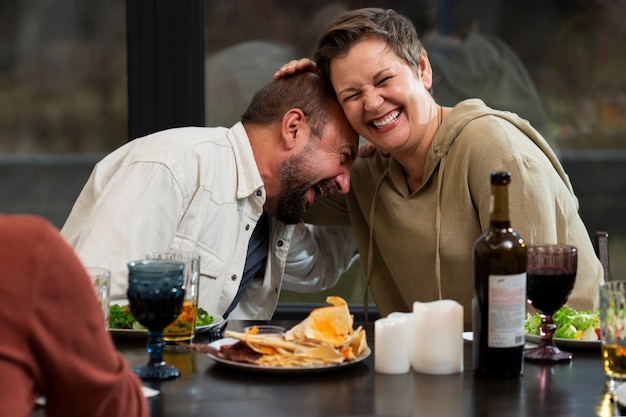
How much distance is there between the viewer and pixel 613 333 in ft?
5.19

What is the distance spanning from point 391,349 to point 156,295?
409mm

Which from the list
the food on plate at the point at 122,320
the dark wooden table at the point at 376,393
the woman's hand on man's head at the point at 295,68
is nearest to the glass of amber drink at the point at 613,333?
the dark wooden table at the point at 376,393

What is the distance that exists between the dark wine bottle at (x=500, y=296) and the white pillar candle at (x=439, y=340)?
0.12ft

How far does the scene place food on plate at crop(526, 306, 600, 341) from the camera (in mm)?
1867

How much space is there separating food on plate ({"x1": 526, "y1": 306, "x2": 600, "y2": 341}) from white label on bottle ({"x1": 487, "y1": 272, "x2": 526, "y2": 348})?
267 mm

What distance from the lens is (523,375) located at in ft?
5.49

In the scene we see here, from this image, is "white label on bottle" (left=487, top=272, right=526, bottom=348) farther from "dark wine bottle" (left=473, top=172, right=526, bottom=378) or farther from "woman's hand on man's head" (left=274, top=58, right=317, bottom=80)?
"woman's hand on man's head" (left=274, top=58, right=317, bottom=80)

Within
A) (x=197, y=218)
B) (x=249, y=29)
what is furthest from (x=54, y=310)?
(x=249, y=29)

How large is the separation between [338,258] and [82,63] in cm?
129

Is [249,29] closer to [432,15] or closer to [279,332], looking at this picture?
[432,15]

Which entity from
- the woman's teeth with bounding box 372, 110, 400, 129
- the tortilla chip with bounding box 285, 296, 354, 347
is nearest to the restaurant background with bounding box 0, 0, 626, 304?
the woman's teeth with bounding box 372, 110, 400, 129

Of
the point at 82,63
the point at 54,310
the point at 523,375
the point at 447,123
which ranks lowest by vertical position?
the point at 523,375

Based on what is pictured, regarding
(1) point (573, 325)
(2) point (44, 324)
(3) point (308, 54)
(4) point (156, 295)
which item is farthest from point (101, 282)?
(3) point (308, 54)

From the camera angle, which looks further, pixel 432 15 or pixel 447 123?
pixel 432 15
